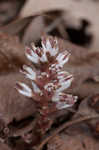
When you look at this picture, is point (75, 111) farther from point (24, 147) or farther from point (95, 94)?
point (24, 147)

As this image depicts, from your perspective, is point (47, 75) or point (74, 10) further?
point (74, 10)

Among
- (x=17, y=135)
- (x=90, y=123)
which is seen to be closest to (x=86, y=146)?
(x=90, y=123)

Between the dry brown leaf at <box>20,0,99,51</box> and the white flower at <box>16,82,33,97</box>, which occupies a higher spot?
the dry brown leaf at <box>20,0,99,51</box>

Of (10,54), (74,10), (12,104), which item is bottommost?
(12,104)

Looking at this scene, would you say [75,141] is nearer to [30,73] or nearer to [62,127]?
[62,127]

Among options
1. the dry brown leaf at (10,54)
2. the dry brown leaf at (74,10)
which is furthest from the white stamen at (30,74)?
the dry brown leaf at (74,10)

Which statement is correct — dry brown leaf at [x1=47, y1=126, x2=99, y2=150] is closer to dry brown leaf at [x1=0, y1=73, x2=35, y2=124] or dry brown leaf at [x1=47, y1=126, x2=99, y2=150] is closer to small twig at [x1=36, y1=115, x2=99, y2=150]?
small twig at [x1=36, y1=115, x2=99, y2=150]

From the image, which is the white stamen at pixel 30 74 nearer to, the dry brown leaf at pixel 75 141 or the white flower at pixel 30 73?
the white flower at pixel 30 73

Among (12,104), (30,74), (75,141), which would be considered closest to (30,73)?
(30,74)

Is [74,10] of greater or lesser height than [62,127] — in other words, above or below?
above

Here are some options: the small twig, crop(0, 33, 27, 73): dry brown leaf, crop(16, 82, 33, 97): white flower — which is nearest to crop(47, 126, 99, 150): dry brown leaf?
the small twig

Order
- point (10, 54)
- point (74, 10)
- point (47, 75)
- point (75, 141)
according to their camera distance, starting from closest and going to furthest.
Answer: point (47, 75) < point (75, 141) < point (10, 54) < point (74, 10)
